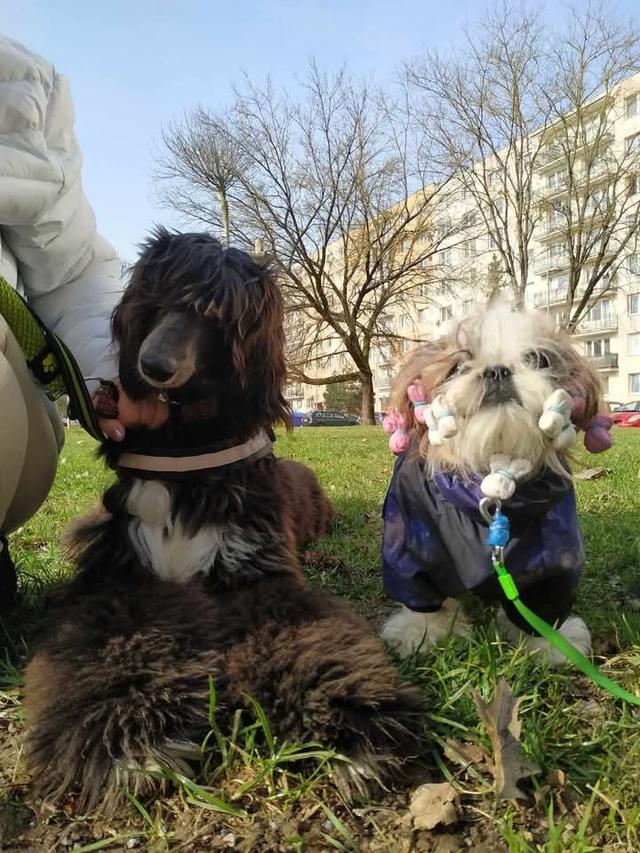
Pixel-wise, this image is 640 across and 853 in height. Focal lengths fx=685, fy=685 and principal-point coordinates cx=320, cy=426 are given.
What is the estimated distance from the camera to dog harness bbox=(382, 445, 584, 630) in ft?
6.45

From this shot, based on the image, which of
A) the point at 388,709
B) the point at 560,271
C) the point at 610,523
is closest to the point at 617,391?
the point at 560,271

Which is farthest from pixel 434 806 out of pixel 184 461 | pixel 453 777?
pixel 184 461

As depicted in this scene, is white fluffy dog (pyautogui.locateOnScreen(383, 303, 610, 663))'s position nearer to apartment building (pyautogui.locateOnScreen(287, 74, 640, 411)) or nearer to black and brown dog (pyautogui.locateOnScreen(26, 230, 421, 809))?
black and brown dog (pyautogui.locateOnScreen(26, 230, 421, 809))

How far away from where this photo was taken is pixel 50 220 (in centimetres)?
239

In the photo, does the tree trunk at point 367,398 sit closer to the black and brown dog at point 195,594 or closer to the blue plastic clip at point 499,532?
the black and brown dog at point 195,594

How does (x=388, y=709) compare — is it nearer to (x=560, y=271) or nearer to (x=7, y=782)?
(x=7, y=782)

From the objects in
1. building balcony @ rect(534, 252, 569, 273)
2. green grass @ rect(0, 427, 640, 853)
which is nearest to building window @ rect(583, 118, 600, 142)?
building balcony @ rect(534, 252, 569, 273)

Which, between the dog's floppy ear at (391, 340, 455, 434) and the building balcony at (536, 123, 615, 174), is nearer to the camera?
the dog's floppy ear at (391, 340, 455, 434)

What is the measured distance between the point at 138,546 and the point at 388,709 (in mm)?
1006

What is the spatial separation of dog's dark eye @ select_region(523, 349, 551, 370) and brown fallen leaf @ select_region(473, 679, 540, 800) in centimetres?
87

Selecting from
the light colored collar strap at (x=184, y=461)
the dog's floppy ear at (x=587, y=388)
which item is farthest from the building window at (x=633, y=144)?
the light colored collar strap at (x=184, y=461)

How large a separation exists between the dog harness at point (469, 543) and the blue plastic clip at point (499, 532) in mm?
124

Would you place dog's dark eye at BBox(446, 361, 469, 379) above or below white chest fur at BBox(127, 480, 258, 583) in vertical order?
above

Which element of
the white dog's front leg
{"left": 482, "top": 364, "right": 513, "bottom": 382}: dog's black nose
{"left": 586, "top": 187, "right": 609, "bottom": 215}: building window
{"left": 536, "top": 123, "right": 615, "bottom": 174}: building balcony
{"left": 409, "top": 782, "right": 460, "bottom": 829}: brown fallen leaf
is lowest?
{"left": 409, "top": 782, "right": 460, "bottom": 829}: brown fallen leaf
